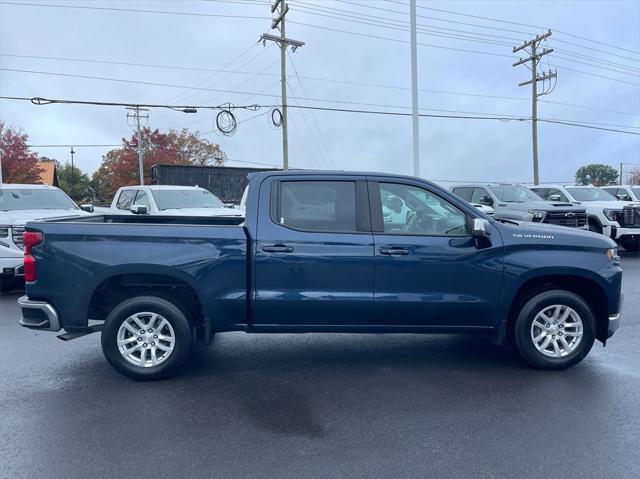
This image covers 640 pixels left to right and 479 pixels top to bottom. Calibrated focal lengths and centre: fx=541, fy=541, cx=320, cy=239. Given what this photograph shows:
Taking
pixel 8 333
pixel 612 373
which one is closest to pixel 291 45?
pixel 8 333

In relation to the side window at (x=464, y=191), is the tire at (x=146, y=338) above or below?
below

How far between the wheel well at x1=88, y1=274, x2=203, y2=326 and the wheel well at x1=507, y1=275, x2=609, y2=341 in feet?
10.0

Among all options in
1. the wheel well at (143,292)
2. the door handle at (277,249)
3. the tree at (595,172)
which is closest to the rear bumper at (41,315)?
the wheel well at (143,292)

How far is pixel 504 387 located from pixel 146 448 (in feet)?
9.96

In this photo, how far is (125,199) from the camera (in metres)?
13.9

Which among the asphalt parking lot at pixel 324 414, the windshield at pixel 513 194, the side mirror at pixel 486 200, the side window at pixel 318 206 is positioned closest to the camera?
the asphalt parking lot at pixel 324 414

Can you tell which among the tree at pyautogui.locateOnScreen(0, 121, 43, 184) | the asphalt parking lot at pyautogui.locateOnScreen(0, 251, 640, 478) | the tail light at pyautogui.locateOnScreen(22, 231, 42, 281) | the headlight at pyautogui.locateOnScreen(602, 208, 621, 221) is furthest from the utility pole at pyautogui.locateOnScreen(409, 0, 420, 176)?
the tree at pyautogui.locateOnScreen(0, 121, 43, 184)

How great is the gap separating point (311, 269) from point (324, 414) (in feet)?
4.24

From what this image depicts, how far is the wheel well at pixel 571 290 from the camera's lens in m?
5.22

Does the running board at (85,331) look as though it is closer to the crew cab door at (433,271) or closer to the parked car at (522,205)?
the crew cab door at (433,271)

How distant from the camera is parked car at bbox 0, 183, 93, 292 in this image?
9.07 metres

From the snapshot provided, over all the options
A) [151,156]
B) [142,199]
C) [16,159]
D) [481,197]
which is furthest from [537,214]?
[151,156]

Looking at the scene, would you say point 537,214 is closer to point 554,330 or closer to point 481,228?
point 554,330

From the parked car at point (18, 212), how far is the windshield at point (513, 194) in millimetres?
10907
